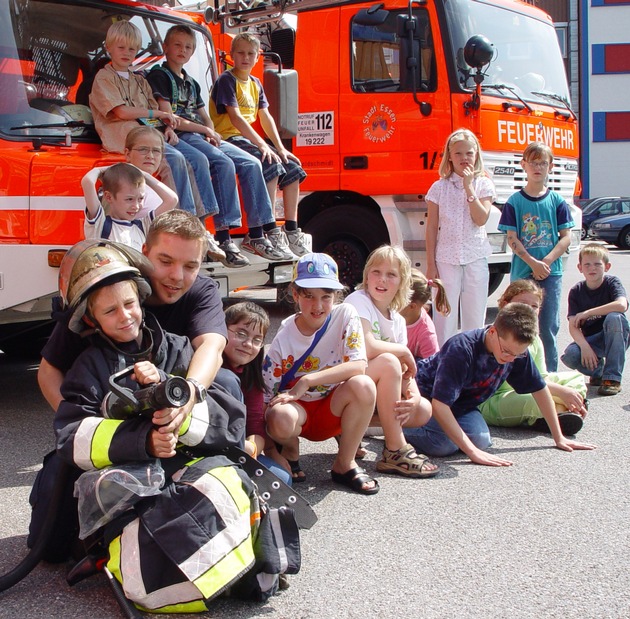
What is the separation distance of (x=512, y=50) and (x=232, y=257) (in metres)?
4.46

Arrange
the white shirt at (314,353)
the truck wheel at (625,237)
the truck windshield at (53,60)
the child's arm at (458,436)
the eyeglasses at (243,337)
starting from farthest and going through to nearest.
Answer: the truck wheel at (625,237), the truck windshield at (53,60), the child's arm at (458,436), the white shirt at (314,353), the eyeglasses at (243,337)

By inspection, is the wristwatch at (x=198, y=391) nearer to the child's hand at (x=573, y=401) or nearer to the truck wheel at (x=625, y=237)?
the child's hand at (x=573, y=401)

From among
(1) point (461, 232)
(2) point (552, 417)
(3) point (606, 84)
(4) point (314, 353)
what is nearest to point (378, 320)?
(4) point (314, 353)

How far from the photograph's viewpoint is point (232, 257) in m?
5.81

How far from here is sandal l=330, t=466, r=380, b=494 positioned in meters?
4.15

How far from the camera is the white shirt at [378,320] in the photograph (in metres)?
4.66

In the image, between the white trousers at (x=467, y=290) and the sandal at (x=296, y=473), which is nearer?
the sandal at (x=296, y=473)

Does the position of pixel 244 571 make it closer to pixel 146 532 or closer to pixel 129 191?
pixel 146 532

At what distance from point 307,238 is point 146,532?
13.4 ft

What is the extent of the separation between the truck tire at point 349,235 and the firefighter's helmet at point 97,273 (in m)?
5.51

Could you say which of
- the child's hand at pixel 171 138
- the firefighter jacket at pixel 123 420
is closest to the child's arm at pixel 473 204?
the child's hand at pixel 171 138

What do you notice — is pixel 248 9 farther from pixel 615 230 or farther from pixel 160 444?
pixel 615 230

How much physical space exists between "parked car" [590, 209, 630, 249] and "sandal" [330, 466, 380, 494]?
66.6 ft

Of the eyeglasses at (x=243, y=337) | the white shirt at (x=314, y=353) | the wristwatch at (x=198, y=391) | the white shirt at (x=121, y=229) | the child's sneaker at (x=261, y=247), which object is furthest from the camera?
the child's sneaker at (x=261, y=247)
